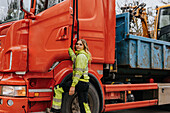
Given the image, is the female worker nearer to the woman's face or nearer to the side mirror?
the woman's face

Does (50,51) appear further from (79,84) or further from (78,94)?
(78,94)

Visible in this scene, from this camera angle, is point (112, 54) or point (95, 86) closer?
point (95, 86)

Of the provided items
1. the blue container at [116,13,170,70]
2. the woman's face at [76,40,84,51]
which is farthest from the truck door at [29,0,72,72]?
the blue container at [116,13,170,70]

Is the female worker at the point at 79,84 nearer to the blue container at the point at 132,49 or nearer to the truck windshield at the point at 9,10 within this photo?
the truck windshield at the point at 9,10

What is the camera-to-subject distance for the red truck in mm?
3736

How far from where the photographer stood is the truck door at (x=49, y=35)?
3.89 meters

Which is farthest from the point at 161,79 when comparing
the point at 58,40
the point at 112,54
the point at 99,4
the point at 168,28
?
the point at 58,40

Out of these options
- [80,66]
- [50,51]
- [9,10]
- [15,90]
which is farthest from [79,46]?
[9,10]

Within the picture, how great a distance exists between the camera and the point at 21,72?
12.3 ft

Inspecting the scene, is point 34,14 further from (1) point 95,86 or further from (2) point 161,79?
(2) point 161,79

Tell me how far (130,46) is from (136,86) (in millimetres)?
955

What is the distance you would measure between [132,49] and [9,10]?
2.82 meters

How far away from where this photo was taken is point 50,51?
4.00 metres

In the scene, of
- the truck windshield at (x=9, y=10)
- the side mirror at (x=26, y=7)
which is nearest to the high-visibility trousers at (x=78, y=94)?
the side mirror at (x=26, y=7)
